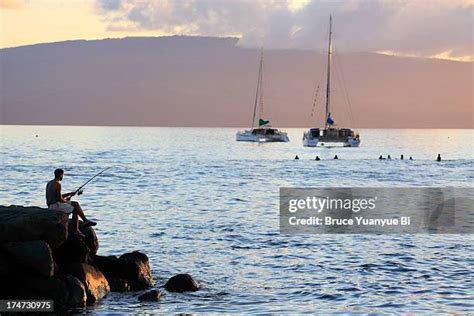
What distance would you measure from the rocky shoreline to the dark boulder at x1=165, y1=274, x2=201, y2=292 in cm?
80

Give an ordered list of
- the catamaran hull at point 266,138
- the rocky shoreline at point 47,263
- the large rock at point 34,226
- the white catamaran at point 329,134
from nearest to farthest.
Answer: the rocky shoreline at point 47,263, the large rock at point 34,226, the white catamaran at point 329,134, the catamaran hull at point 266,138

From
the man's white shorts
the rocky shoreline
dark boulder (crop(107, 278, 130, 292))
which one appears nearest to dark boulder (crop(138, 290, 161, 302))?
the rocky shoreline

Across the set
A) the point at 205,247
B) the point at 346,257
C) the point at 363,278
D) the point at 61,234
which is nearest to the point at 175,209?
the point at 205,247

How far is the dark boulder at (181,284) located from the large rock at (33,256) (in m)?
3.88

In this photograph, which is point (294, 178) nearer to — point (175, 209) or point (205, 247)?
point (175, 209)

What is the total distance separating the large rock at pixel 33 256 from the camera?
17.4m

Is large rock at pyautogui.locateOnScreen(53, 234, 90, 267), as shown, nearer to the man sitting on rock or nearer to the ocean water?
the man sitting on rock

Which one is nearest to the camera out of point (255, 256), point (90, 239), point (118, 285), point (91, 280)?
point (91, 280)

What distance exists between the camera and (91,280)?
18.6 m

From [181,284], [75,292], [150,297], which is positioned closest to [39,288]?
[75,292]

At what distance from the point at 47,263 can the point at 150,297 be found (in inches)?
116

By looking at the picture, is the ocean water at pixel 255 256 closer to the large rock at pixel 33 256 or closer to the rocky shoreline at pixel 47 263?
the rocky shoreline at pixel 47 263

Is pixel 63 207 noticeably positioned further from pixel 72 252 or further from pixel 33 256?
pixel 33 256

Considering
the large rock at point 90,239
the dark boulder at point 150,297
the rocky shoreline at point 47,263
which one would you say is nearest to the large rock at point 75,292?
the rocky shoreline at point 47,263
